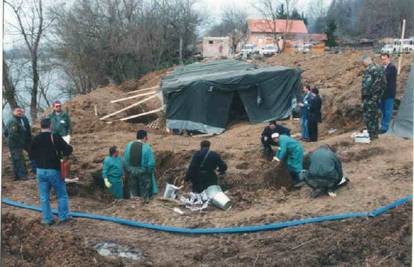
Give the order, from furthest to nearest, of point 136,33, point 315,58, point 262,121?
point 136,33 → point 315,58 → point 262,121

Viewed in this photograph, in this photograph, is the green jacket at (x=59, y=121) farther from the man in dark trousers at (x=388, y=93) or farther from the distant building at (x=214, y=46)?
the distant building at (x=214, y=46)

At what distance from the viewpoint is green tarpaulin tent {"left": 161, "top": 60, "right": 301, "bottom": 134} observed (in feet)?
48.5

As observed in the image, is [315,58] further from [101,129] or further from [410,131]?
[410,131]

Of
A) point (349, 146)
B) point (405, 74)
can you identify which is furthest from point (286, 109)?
point (349, 146)

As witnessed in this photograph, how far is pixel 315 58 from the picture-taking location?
78.5 ft

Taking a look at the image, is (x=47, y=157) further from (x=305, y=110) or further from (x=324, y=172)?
(x=305, y=110)

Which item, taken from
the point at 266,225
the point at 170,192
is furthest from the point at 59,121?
the point at 266,225

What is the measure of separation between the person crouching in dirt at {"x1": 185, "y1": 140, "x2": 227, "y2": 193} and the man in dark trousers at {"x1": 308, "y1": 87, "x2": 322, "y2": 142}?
362 centimetres

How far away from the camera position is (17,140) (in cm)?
885

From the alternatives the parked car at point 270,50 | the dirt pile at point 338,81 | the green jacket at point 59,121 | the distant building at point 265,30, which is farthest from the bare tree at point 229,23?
the green jacket at point 59,121

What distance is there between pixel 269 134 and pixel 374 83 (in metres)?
2.48

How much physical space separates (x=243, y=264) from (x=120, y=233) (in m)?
1.98

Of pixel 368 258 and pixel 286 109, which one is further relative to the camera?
pixel 286 109

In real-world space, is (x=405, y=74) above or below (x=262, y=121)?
above
